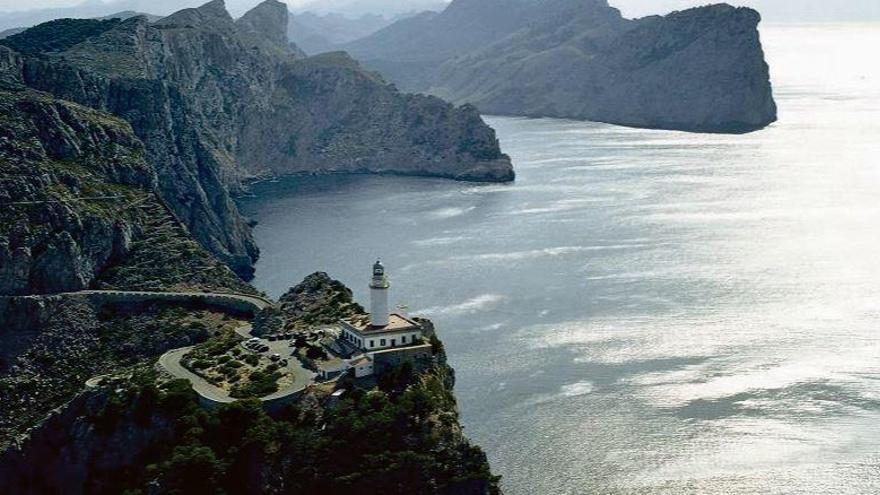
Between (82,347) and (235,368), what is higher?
(235,368)

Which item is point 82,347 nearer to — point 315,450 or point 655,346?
point 315,450

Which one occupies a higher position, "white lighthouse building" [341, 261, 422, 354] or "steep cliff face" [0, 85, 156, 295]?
"steep cliff face" [0, 85, 156, 295]

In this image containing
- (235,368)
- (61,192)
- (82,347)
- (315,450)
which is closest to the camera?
(315,450)

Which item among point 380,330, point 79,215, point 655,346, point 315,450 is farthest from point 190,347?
point 655,346

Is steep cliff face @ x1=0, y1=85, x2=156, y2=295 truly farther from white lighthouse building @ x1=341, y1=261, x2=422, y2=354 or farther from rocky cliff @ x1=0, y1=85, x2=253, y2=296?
white lighthouse building @ x1=341, y1=261, x2=422, y2=354

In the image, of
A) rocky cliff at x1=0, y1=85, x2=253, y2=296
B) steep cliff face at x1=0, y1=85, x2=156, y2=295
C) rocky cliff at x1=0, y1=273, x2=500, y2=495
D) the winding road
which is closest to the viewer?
rocky cliff at x1=0, y1=273, x2=500, y2=495

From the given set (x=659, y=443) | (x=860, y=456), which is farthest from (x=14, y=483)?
(x=860, y=456)

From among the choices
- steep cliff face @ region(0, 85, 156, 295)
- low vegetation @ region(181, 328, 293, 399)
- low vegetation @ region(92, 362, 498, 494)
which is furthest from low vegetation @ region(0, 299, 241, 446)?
low vegetation @ region(92, 362, 498, 494)

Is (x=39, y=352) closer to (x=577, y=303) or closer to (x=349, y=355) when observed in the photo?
(x=349, y=355)
